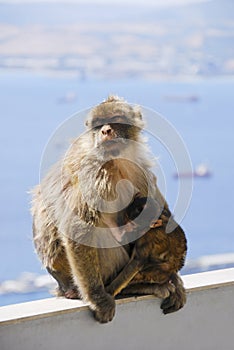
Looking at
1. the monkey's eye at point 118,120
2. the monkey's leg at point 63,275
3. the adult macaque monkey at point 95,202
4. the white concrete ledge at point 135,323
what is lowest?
the white concrete ledge at point 135,323

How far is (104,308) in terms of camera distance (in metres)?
2.25

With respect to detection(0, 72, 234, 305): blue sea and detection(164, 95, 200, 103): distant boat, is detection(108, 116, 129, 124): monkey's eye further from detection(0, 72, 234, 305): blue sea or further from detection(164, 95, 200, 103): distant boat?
detection(164, 95, 200, 103): distant boat

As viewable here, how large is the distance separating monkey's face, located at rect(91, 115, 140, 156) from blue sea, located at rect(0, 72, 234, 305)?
7.55 meters

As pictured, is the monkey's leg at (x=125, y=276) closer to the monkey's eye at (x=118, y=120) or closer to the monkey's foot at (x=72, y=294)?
the monkey's foot at (x=72, y=294)

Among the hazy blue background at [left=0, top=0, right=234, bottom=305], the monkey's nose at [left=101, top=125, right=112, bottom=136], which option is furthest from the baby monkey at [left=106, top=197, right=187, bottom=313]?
the hazy blue background at [left=0, top=0, right=234, bottom=305]

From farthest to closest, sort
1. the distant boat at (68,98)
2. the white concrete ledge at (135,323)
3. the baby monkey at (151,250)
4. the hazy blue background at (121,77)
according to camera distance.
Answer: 1. the distant boat at (68,98)
2. the hazy blue background at (121,77)
3. the baby monkey at (151,250)
4. the white concrete ledge at (135,323)

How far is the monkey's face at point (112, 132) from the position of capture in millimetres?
2221

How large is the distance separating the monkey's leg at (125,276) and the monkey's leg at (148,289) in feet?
0.17

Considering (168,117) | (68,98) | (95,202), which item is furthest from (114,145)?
(68,98)

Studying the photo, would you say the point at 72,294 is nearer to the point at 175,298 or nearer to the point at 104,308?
the point at 104,308

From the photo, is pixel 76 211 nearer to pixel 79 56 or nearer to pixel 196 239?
pixel 196 239

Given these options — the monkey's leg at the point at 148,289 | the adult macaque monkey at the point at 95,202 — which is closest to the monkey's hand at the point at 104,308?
the adult macaque monkey at the point at 95,202

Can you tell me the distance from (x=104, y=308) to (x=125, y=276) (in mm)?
142

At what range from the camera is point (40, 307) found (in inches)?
87.4
